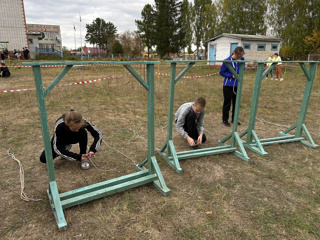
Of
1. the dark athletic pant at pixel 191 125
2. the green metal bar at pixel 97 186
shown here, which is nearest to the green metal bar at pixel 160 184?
the green metal bar at pixel 97 186

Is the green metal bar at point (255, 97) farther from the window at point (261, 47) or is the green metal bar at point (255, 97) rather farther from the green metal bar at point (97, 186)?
the window at point (261, 47)

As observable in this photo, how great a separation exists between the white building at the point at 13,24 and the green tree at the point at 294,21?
113 feet

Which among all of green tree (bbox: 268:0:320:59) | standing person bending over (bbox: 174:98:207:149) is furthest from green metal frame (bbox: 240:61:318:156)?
green tree (bbox: 268:0:320:59)

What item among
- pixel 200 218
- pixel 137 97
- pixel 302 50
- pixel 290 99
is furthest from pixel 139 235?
pixel 302 50

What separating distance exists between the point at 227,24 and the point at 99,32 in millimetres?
46161

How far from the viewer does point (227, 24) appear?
32625mm

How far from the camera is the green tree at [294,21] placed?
27.6 m

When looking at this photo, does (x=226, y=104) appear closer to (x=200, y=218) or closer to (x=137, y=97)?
(x=200, y=218)

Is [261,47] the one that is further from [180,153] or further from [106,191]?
[106,191]

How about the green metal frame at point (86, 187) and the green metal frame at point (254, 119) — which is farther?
the green metal frame at point (254, 119)

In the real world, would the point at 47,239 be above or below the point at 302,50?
below

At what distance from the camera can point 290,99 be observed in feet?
28.0

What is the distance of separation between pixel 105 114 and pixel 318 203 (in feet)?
16.1

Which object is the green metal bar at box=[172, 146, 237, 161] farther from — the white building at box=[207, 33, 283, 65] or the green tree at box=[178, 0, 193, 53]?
the green tree at box=[178, 0, 193, 53]
